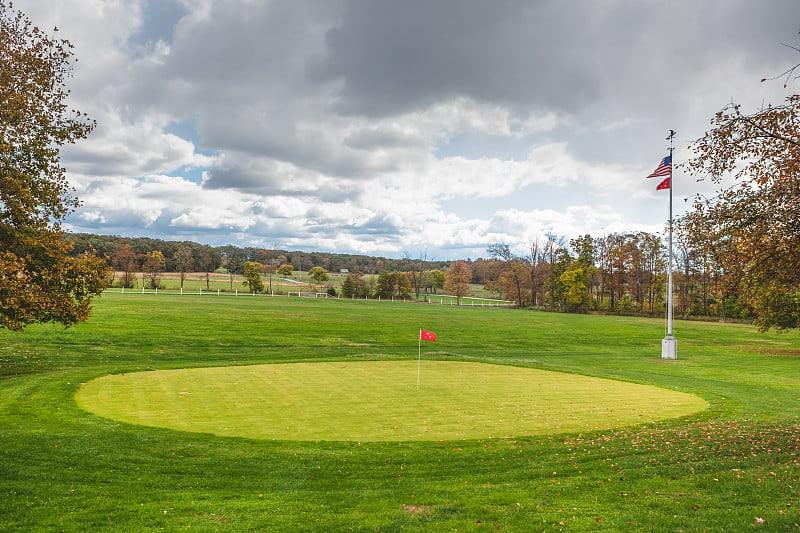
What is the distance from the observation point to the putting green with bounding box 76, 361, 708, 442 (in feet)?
35.6

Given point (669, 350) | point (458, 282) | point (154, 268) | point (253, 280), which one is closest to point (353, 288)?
point (253, 280)

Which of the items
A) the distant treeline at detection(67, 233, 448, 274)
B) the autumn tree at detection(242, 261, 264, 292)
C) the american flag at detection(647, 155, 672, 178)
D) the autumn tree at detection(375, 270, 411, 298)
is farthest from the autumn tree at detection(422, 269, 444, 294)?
the american flag at detection(647, 155, 672, 178)

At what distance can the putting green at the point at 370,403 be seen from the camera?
1084cm

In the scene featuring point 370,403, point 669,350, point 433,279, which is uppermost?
point 433,279

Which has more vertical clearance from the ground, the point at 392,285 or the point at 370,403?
the point at 392,285

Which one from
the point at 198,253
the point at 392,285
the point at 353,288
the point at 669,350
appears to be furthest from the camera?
the point at 198,253

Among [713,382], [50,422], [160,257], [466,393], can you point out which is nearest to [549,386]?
[466,393]

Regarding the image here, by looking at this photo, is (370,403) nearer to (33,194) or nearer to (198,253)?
(33,194)

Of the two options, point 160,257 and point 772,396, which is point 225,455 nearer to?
point 772,396

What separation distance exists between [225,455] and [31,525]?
3.15m

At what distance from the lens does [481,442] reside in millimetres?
10102

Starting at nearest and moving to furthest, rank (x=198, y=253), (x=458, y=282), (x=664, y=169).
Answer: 1. (x=664, y=169)
2. (x=458, y=282)
3. (x=198, y=253)

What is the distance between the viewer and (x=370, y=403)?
42.9 ft

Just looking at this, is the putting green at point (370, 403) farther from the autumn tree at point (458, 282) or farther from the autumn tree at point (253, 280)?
the autumn tree at point (458, 282)
